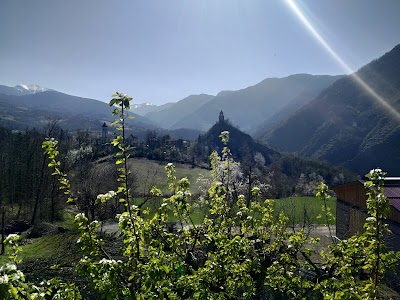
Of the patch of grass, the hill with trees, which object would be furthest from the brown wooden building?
the hill with trees

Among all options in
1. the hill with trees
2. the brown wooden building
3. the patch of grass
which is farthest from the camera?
the hill with trees

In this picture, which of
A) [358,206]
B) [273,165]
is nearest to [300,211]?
[358,206]

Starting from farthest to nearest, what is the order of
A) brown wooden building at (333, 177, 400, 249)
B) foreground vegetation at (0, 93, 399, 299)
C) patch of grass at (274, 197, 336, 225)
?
patch of grass at (274, 197, 336, 225), brown wooden building at (333, 177, 400, 249), foreground vegetation at (0, 93, 399, 299)

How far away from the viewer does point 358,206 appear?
28.4 m

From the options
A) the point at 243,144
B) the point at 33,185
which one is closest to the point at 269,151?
the point at 243,144

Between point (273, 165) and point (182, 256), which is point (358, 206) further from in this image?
point (273, 165)

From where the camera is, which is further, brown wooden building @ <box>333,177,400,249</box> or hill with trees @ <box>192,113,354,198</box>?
hill with trees @ <box>192,113,354,198</box>

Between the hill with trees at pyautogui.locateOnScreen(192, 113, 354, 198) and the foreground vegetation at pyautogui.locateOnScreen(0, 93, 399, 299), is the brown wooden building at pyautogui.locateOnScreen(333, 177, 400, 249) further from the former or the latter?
the hill with trees at pyautogui.locateOnScreen(192, 113, 354, 198)

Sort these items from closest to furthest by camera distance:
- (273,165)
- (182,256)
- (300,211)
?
(182,256)
(300,211)
(273,165)

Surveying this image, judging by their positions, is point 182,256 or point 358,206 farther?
point 358,206

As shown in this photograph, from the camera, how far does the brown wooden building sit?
22.3 m

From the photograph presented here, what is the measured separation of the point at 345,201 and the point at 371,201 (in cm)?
2873

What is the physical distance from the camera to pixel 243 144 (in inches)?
6614

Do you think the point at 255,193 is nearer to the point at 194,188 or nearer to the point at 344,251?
the point at 344,251
